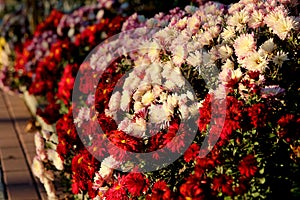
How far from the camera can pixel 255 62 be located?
9.39 ft

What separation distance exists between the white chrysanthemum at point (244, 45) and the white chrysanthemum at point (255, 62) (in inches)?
1.3

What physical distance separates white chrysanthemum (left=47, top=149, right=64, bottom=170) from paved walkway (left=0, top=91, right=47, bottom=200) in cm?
26

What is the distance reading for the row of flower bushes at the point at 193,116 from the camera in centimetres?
256

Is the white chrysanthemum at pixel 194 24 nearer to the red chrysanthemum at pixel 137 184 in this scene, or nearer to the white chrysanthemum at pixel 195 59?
the white chrysanthemum at pixel 195 59

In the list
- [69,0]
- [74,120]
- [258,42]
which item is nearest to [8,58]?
[69,0]

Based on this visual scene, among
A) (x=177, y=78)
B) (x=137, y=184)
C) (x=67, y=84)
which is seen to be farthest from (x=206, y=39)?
(x=67, y=84)

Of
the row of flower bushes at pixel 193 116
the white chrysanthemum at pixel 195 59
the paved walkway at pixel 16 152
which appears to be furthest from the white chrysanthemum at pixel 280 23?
the paved walkway at pixel 16 152

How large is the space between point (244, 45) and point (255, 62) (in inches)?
4.2

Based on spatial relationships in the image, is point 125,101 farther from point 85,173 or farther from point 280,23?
point 280,23

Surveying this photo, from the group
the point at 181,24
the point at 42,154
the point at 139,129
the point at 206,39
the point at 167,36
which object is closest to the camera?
the point at 139,129

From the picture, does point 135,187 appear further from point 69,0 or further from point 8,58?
point 69,0

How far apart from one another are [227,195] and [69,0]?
5.75 meters

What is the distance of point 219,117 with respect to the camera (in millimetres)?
2643

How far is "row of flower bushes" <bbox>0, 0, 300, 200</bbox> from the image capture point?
2557mm
